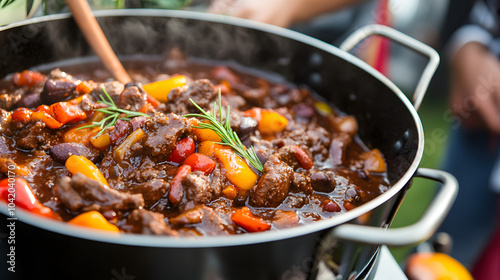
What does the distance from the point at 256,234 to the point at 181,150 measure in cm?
97

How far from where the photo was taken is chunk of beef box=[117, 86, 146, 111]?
2520mm

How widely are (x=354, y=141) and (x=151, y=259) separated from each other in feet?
6.73

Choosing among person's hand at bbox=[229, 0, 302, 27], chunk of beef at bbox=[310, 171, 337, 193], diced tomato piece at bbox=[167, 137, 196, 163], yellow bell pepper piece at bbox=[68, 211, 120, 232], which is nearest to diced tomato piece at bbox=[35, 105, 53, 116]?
diced tomato piece at bbox=[167, 137, 196, 163]

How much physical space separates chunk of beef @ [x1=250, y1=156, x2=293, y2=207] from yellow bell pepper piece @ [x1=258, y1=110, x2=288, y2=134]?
0.64m

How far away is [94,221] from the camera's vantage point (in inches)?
69.2

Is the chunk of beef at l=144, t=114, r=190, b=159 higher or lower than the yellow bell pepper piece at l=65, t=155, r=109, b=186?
higher

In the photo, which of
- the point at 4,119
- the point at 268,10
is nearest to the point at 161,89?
the point at 4,119

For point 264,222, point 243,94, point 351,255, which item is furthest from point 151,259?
point 243,94

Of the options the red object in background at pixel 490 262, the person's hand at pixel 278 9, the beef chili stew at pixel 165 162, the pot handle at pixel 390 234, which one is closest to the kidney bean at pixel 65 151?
the beef chili stew at pixel 165 162

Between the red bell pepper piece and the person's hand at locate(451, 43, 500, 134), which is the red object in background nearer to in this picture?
the person's hand at locate(451, 43, 500, 134)

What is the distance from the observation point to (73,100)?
2525mm

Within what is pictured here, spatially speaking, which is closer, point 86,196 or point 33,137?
point 86,196

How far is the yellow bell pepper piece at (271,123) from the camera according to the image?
9.34 ft

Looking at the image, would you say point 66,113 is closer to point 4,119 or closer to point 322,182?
point 4,119
